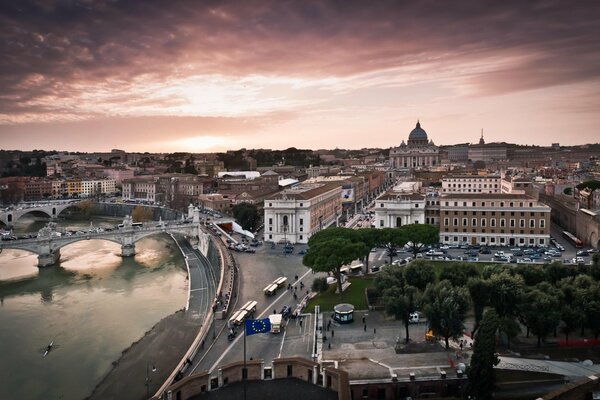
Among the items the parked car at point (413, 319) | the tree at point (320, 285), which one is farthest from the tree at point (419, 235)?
the parked car at point (413, 319)

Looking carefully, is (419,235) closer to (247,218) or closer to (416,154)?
(247,218)

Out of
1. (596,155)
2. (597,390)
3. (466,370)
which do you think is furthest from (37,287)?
(596,155)

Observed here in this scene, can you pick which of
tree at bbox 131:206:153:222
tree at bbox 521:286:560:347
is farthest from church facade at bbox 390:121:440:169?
tree at bbox 521:286:560:347

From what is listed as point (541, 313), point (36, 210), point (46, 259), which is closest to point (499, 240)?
point (541, 313)

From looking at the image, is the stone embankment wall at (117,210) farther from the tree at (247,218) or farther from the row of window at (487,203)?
the row of window at (487,203)

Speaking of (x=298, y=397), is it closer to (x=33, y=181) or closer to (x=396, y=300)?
(x=396, y=300)
